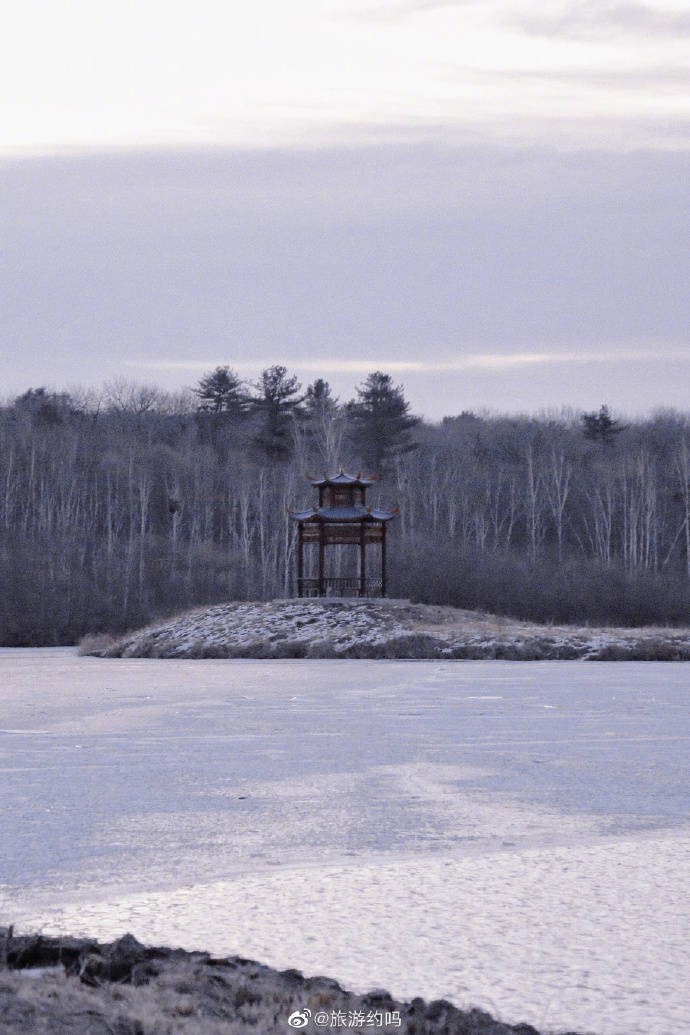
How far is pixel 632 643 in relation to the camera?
33344 millimetres

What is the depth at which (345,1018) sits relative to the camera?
→ 161 inches

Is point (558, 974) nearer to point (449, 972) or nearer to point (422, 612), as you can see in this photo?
point (449, 972)

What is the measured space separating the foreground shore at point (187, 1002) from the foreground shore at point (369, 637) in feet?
92.6

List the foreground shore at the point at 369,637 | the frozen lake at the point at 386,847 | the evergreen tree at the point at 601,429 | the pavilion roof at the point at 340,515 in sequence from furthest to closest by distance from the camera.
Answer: the evergreen tree at the point at 601,429 < the pavilion roof at the point at 340,515 < the foreground shore at the point at 369,637 < the frozen lake at the point at 386,847

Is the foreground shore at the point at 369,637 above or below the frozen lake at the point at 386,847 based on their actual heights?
above

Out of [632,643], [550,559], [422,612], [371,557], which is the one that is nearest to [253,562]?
[371,557]

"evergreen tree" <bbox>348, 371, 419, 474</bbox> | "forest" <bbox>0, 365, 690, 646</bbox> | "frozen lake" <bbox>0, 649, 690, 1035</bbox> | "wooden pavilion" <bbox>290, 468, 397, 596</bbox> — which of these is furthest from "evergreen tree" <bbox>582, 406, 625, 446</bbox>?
"frozen lake" <bbox>0, 649, 690, 1035</bbox>

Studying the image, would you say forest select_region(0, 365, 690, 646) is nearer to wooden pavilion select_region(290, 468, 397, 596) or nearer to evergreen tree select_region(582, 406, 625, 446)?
evergreen tree select_region(582, 406, 625, 446)

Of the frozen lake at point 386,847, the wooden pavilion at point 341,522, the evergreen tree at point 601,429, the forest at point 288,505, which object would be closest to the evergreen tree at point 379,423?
the forest at point 288,505

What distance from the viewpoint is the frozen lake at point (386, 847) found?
4.80 metres

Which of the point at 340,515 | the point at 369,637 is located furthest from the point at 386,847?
the point at 340,515

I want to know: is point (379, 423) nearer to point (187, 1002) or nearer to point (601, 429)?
point (601, 429)

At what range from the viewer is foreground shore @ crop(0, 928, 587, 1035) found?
157 inches

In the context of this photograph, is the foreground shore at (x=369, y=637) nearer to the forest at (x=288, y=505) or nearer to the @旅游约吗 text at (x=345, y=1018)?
the forest at (x=288, y=505)
